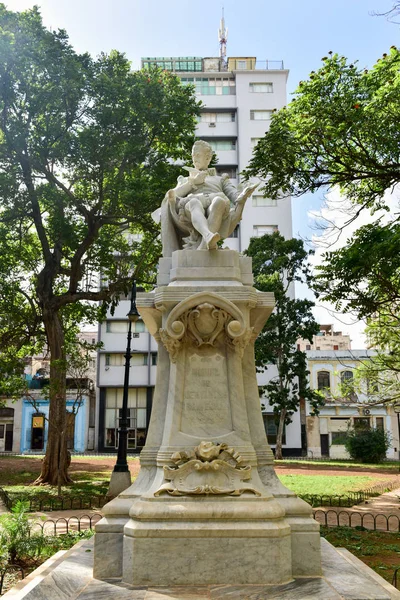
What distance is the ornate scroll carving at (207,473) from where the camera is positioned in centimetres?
570

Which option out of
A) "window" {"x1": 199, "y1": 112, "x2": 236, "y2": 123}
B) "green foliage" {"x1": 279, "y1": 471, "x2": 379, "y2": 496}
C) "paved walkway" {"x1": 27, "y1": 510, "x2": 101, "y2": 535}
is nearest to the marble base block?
"paved walkway" {"x1": 27, "y1": 510, "x2": 101, "y2": 535}

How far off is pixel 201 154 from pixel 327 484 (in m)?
15.5

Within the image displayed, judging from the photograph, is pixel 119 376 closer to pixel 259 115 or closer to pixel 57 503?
pixel 259 115

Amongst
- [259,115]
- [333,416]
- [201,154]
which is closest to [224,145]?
[259,115]

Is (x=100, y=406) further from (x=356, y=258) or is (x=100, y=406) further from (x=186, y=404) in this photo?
(x=186, y=404)

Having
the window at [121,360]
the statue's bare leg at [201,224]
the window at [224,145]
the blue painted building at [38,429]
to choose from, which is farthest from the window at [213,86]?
the statue's bare leg at [201,224]

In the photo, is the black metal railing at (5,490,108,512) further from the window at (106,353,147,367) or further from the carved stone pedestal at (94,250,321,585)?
the window at (106,353,147,367)

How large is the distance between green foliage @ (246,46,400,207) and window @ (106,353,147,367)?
30395 millimetres

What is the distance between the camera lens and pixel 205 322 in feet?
20.7

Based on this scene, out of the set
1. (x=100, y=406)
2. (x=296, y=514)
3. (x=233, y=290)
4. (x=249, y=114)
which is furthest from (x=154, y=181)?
(x=249, y=114)

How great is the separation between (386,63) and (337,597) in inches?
378

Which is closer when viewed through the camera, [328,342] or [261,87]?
[261,87]

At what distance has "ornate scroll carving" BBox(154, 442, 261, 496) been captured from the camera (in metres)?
5.70

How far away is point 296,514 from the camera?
591 cm
